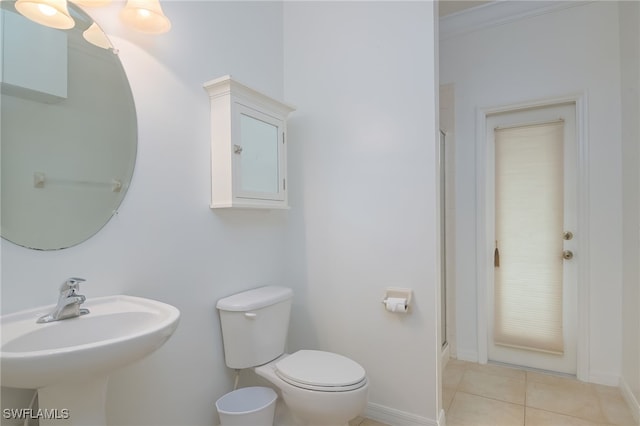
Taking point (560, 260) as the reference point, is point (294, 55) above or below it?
above

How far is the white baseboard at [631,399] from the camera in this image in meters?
1.82

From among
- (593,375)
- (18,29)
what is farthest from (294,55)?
(593,375)

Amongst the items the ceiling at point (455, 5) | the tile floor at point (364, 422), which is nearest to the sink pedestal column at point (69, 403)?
the tile floor at point (364, 422)

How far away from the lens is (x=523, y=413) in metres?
1.92

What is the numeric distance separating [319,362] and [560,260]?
6.45 feet

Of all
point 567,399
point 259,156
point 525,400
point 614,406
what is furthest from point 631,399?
point 259,156

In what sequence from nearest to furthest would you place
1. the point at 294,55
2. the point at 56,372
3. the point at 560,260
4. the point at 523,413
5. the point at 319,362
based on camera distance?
the point at 56,372 < the point at 319,362 < the point at 523,413 < the point at 294,55 < the point at 560,260

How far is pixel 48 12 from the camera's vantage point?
107 centimetres

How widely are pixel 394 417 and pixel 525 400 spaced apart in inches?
36.6

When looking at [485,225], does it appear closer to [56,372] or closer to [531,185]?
[531,185]

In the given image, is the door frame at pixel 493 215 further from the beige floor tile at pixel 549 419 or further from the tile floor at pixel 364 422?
the tile floor at pixel 364 422

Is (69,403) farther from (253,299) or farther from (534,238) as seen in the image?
(534,238)

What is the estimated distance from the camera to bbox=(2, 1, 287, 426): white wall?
118 cm

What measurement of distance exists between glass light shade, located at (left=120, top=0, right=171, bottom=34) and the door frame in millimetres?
2305
